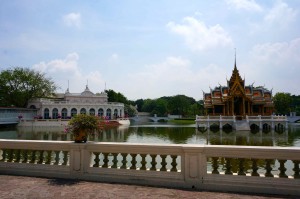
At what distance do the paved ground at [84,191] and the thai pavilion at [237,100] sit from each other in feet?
136

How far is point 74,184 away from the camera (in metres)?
6.19

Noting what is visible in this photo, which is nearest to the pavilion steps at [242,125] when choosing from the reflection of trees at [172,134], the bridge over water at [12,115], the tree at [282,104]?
the reflection of trees at [172,134]

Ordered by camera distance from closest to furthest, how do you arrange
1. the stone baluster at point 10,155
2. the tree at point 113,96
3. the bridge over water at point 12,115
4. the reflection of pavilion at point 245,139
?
1. the stone baluster at point 10,155
2. the reflection of pavilion at point 245,139
3. the bridge over water at point 12,115
4. the tree at point 113,96

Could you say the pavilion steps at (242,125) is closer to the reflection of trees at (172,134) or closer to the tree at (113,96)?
the reflection of trees at (172,134)

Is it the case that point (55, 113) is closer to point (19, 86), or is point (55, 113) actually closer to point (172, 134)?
point (19, 86)

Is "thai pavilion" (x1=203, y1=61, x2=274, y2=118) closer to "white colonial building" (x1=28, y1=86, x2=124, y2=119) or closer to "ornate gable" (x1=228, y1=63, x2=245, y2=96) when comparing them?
"ornate gable" (x1=228, y1=63, x2=245, y2=96)

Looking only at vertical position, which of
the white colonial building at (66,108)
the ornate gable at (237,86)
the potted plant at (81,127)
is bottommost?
the potted plant at (81,127)

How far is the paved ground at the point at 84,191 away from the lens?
17.5ft

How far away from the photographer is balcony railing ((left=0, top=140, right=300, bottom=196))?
5.46 metres

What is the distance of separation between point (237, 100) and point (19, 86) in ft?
165

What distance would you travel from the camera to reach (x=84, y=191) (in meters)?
5.68

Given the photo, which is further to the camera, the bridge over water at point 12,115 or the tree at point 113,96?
the tree at point 113,96

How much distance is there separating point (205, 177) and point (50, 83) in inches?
2717

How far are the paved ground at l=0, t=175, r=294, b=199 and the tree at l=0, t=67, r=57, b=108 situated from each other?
6308 cm
